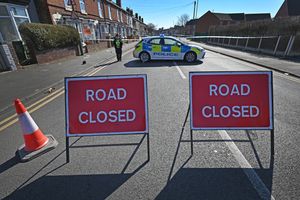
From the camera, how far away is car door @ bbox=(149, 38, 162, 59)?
1138 cm

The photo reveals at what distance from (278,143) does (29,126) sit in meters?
3.99

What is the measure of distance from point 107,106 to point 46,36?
11.5 metres

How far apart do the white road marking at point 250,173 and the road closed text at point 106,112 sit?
1.61 meters

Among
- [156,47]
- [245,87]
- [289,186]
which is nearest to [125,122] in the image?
[245,87]

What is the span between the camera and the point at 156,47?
1145 centimetres

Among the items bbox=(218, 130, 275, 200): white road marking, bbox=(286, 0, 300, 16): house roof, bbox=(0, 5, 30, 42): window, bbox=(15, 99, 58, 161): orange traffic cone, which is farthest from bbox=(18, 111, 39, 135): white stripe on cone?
bbox=(286, 0, 300, 16): house roof

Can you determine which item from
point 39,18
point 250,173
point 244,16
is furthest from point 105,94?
point 244,16

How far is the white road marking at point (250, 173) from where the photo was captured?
209 cm

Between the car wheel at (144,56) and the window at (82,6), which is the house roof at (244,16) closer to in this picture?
the window at (82,6)

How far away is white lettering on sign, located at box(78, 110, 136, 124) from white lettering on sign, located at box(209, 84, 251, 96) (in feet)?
4.10

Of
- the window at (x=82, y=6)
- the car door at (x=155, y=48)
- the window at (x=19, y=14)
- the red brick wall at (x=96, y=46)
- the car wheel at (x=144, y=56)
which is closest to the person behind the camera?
the car door at (x=155, y=48)

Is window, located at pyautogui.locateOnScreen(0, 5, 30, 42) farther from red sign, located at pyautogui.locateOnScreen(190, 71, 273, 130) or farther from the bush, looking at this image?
red sign, located at pyautogui.locateOnScreen(190, 71, 273, 130)

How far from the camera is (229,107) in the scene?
284 centimetres

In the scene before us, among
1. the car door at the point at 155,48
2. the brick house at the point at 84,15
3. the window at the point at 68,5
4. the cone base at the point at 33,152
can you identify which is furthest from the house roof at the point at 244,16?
the cone base at the point at 33,152
